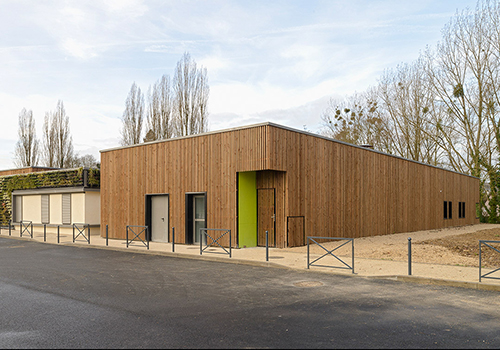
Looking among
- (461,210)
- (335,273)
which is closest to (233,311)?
(335,273)

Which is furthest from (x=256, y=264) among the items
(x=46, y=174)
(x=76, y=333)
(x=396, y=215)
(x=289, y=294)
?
(x=46, y=174)

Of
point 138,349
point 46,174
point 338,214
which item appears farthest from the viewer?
point 46,174

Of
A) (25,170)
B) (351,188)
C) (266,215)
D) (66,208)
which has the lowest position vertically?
(66,208)

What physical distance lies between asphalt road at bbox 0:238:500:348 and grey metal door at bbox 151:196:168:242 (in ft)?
24.5

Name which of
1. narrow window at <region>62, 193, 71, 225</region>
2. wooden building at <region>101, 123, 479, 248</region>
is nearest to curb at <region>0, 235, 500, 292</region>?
wooden building at <region>101, 123, 479, 248</region>

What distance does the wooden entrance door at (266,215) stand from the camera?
15.6 meters

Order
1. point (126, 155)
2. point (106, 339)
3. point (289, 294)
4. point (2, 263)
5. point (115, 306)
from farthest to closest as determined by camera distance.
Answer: point (126, 155) → point (2, 263) → point (289, 294) → point (115, 306) → point (106, 339)

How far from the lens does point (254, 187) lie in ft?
53.2

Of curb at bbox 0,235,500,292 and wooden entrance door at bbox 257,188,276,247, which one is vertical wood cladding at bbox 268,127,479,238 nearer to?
wooden entrance door at bbox 257,188,276,247

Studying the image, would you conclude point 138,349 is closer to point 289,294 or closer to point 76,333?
point 76,333

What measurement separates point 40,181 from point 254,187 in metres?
16.0

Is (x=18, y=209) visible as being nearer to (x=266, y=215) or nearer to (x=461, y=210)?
(x=266, y=215)

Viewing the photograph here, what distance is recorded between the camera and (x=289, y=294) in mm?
7812

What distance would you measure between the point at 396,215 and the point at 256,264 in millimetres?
13110
